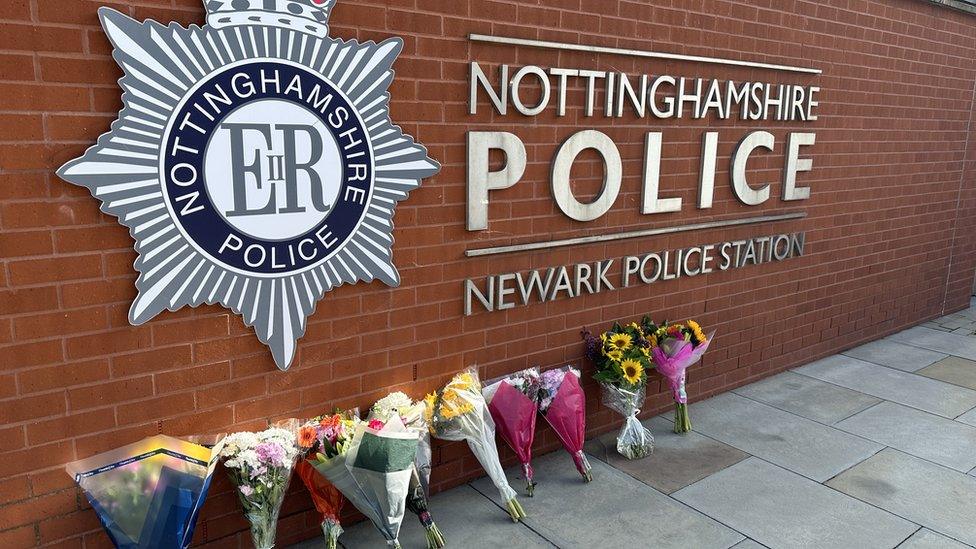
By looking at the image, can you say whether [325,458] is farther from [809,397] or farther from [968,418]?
[968,418]

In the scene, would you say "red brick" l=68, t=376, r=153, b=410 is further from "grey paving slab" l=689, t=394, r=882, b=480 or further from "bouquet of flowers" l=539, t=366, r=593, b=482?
"grey paving slab" l=689, t=394, r=882, b=480

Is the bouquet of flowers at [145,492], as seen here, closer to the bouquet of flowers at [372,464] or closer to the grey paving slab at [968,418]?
the bouquet of flowers at [372,464]

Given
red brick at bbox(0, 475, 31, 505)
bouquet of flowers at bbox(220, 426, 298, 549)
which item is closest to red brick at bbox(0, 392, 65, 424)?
red brick at bbox(0, 475, 31, 505)

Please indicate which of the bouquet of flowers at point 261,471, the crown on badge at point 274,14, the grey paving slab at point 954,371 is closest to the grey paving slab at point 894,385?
the grey paving slab at point 954,371

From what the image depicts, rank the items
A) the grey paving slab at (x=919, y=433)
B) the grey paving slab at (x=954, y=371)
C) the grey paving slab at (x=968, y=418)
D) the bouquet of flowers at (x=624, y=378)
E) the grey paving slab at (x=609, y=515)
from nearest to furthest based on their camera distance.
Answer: the grey paving slab at (x=609, y=515)
the bouquet of flowers at (x=624, y=378)
the grey paving slab at (x=919, y=433)
the grey paving slab at (x=968, y=418)
the grey paving slab at (x=954, y=371)

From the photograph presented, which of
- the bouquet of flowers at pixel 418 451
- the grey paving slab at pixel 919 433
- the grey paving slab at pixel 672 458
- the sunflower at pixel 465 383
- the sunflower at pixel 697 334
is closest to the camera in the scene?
the bouquet of flowers at pixel 418 451

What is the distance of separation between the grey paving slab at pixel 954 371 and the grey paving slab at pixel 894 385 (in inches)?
4.9

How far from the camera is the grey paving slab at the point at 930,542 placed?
345cm

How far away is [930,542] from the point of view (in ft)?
11.5

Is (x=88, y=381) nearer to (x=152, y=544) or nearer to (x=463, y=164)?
(x=152, y=544)

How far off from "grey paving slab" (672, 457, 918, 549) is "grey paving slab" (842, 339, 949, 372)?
276 cm

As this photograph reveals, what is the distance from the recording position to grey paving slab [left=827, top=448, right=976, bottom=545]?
3689 mm

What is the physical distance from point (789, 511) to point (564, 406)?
130 centimetres

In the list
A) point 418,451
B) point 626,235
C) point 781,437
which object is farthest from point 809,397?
point 418,451
